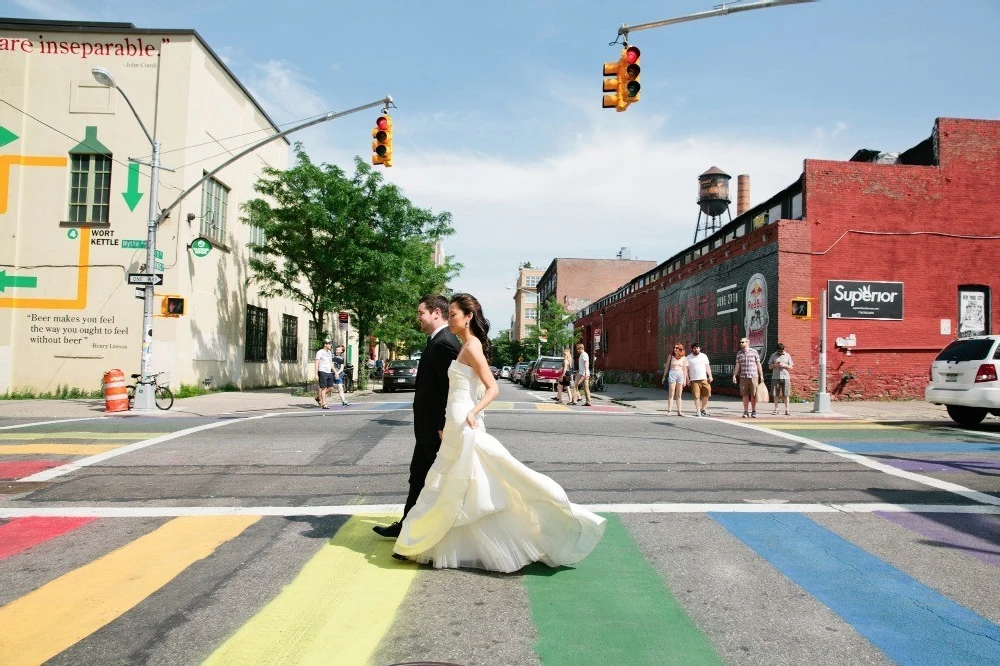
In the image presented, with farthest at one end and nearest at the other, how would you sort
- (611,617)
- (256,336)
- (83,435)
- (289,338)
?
(289,338) < (256,336) < (83,435) < (611,617)

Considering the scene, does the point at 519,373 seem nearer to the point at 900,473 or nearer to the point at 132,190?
the point at 132,190

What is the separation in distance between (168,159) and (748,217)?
2111 cm

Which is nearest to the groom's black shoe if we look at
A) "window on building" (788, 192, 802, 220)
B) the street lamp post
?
the street lamp post

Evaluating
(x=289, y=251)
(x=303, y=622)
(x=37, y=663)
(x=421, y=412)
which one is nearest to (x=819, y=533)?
(x=421, y=412)

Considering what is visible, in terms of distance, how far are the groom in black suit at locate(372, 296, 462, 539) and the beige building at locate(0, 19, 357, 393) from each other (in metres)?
17.0

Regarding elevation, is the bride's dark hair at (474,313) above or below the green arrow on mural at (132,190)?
below

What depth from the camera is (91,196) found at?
20156mm

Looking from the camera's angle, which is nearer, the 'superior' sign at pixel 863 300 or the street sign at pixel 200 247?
the street sign at pixel 200 247

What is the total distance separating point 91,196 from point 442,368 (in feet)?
65.6

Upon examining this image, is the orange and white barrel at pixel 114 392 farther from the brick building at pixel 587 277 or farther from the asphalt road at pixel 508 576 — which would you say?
the brick building at pixel 587 277

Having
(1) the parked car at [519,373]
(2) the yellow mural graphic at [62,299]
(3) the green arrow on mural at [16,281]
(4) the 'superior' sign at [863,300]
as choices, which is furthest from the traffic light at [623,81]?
(1) the parked car at [519,373]

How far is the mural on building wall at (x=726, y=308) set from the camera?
21609 millimetres

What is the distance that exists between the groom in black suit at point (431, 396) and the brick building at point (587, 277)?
80704 mm

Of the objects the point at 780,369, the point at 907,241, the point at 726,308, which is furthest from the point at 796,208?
the point at 780,369
